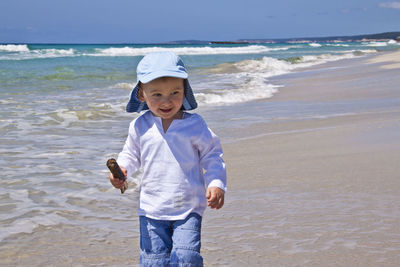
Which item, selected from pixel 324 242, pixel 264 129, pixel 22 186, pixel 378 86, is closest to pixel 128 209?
pixel 22 186

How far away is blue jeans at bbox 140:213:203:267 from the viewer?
2100 millimetres

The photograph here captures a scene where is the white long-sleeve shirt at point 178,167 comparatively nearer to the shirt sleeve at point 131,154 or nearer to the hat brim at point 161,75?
the shirt sleeve at point 131,154

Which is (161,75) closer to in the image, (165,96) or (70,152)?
(165,96)

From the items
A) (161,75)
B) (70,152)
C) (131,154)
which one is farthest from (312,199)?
(70,152)

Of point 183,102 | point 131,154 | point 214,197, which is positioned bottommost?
point 214,197

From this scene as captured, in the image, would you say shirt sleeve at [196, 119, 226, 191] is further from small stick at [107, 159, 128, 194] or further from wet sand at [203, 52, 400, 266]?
wet sand at [203, 52, 400, 266]

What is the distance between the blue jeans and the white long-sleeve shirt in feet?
0.12

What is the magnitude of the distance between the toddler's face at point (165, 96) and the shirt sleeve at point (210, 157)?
16cm

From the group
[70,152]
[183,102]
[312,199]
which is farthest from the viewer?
[70,152]

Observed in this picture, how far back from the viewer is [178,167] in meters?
2.20

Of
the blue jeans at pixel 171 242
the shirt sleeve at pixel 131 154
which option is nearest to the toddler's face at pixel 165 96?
the shirt sleeve at pixel 131 154

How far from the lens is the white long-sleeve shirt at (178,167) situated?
2.18 metres

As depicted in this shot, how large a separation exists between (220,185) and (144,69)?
59 cm

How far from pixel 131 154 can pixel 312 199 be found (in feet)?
5.51
